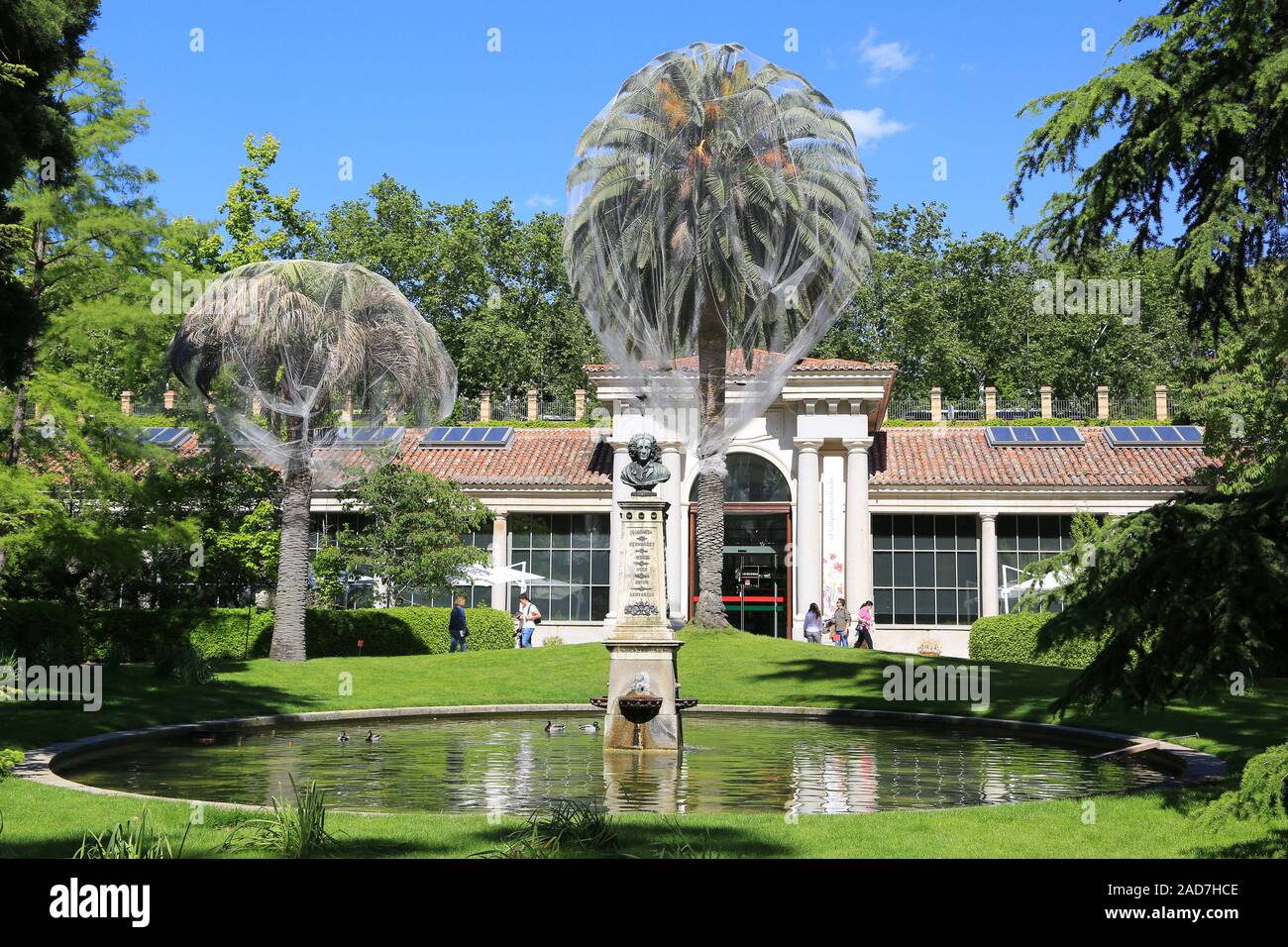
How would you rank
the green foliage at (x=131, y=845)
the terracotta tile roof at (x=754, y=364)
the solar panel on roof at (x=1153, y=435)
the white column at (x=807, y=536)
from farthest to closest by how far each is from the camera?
the solar panel on roof at (x=1153, y=435)
the white column at (x=807, y=536)
the terracotta tile roof at (x=754, y=364)
the green foliage at (x=131, y=845)

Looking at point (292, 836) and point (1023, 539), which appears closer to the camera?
point (292, 836)

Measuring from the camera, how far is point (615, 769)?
49.6 ft

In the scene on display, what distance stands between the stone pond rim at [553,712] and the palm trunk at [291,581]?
842cm

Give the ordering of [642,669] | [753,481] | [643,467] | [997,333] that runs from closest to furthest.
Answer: [642,669] → [643,467] → [753,481] → [997,333]

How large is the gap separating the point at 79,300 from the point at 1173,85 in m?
24.5

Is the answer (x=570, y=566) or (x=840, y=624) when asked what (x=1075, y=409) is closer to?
(x=840, y=624)

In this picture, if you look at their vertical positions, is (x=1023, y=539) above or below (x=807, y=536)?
below

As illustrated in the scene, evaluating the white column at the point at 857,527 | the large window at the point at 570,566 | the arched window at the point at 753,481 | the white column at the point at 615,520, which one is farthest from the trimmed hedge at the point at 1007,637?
the large window at the point at 570,566

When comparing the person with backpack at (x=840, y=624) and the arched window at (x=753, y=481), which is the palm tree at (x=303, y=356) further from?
the arched window at (x=753, y=481)

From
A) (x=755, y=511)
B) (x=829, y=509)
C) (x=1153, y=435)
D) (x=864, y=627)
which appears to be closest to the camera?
(x=864, y=627)

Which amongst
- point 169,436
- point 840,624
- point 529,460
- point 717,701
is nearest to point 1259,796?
point 717,701

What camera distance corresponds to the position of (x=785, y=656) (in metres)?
29.1

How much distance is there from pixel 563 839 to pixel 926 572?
1450 inches

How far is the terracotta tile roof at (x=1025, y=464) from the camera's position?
4300cm
